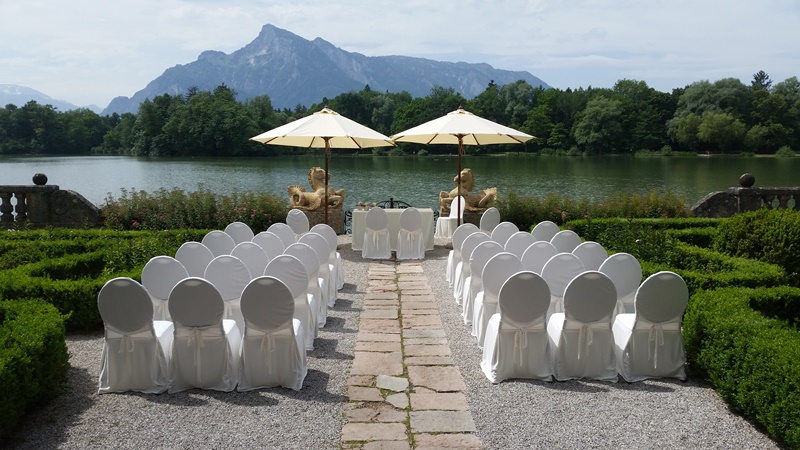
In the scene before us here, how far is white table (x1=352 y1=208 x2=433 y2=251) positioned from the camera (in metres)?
11.9

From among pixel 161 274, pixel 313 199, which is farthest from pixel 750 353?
pixel 313 199

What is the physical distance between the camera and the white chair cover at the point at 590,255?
7.06 m

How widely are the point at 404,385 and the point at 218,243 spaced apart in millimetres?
3876

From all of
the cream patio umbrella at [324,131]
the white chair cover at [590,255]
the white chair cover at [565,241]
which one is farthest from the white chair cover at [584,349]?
the cream patio umbrella at [324,131]

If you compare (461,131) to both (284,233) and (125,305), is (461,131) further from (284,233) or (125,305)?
(125,305)

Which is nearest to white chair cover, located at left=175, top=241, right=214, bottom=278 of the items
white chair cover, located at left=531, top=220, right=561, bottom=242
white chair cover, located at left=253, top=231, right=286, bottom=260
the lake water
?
white chair cover, located at left=253, top=231, right=286, bottom=260

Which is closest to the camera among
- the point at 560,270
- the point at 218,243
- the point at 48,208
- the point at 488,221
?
the point at 560,270

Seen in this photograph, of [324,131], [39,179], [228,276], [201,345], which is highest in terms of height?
[324,131]

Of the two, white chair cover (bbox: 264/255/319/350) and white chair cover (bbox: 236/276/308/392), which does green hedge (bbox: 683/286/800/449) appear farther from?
white chair cover (bbox: 264/255/319/350)

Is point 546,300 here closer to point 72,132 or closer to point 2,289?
point 2,289

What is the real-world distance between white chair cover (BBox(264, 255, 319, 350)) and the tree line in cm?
5718

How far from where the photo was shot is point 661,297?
516 centimetres

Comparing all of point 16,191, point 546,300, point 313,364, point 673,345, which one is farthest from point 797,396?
point 16,191

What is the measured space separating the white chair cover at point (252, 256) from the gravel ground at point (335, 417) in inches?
67.3
